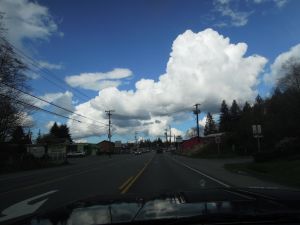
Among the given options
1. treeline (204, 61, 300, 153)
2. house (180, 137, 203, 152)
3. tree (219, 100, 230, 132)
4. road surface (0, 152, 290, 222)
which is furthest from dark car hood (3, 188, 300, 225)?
tree (219, 100, 230, 132)

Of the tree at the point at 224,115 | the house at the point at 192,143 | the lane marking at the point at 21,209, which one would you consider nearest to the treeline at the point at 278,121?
the house at the point at 192,143

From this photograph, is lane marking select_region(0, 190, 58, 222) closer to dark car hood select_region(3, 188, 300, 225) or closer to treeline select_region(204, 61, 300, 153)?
dark car hood select_region(3, 188, 300, 225)

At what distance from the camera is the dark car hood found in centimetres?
371

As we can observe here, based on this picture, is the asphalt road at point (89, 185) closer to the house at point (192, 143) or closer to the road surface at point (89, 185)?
the road surface at point (89, 185)

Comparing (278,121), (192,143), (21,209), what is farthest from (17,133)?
(192,143)

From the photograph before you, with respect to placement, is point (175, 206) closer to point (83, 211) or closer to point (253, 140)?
point (83, 211)

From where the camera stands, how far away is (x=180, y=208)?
13.2 feet

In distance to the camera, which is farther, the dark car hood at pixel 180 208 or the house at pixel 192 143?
the house at pixel 192 143

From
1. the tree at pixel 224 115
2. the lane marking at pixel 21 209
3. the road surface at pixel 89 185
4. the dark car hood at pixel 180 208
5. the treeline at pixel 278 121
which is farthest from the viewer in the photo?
the tree at pixel 224 115

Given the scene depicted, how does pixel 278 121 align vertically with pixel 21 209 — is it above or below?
above

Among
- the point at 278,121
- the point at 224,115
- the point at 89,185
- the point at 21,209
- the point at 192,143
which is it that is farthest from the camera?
the point at 224,115

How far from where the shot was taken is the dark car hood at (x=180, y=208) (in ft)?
12.2

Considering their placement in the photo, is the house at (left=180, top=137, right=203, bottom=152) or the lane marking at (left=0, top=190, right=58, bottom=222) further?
the house at (left=180, top=137, right=203, bottom=152)

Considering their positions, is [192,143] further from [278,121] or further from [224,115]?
[278,121]
